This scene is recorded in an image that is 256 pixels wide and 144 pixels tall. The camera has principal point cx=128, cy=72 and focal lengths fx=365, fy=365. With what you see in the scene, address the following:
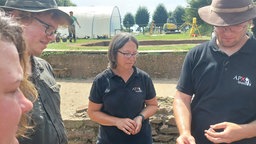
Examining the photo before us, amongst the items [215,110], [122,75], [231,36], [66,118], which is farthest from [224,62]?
[66,118]

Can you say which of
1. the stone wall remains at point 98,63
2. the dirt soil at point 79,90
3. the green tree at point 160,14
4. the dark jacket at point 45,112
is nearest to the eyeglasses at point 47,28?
the dark jacket at point 45,112

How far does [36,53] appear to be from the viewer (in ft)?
7.32

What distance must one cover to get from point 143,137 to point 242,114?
106 centimetres

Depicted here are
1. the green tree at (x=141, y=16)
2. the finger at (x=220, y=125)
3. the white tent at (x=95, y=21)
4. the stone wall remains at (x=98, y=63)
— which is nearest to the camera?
the finger at (x=220, y=125)

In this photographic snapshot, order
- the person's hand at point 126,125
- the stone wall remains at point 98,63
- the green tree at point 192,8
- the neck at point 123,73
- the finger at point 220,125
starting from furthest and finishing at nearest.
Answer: the green tree at point 192,8, the stone wall remains at point 98,63, the neck at point 123,73, the person's hand at point 126,125, the finger at point 220,125

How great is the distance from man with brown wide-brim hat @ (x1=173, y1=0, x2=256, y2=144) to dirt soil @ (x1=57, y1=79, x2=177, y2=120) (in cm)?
420

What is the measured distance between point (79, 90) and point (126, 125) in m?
5.63

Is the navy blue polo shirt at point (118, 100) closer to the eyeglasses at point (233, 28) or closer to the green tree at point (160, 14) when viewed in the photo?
the eyeglasses at point (233, 28)

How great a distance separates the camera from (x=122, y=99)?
302cm

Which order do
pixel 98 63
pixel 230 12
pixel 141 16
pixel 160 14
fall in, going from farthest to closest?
pixel 141 16 < pixel 160 14 < pixel 98 63 < pixel 230 12

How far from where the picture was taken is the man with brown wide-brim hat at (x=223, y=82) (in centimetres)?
226

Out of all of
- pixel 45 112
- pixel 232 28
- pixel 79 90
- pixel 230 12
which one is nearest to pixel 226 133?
pixel 232 28

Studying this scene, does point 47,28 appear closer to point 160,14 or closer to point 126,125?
point 126,125

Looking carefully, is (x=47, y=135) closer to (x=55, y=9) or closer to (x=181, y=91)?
(x=55, y=9)
